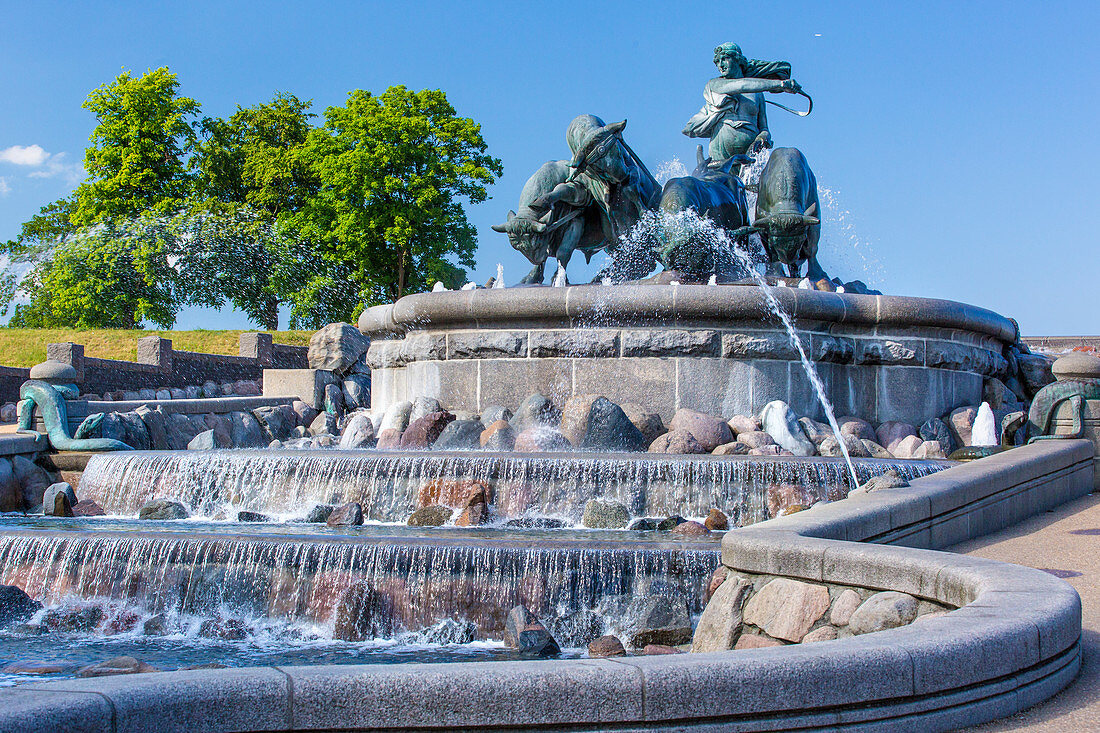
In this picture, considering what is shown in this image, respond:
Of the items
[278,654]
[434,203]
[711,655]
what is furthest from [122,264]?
[711,655]

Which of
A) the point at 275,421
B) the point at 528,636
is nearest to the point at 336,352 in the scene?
the point at 275,421

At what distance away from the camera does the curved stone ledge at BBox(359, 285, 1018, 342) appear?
11.5 meters

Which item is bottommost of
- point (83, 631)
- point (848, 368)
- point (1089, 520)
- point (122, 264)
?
point (83, 631)

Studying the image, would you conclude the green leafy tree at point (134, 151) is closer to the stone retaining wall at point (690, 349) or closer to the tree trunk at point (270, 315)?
the tree trunk at point (270, 315)

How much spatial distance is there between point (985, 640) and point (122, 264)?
42664 mm

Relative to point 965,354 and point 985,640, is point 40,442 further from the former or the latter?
point 965,354

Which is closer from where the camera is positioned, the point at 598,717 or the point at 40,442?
the point at 598,717

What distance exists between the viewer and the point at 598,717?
9.18 feet

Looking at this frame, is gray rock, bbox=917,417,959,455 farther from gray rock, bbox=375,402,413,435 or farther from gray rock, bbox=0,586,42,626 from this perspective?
gray rock, bbox=0,586,42,626

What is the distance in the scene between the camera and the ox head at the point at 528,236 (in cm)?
1374

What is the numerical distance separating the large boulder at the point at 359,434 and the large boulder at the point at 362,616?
6529 mm

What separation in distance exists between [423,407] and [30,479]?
4.37 m

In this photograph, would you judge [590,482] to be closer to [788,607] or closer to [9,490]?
[788,607]

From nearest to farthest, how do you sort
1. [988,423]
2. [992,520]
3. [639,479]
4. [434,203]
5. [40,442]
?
[992,520] → [639,479] → [40,442] → [988,423] → [434,203]
